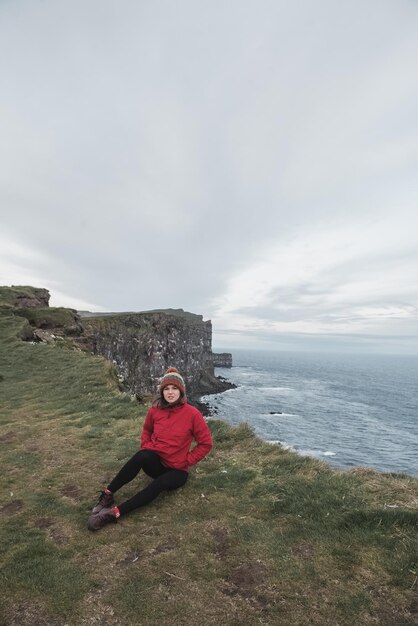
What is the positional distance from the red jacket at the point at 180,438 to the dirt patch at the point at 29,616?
3471mm

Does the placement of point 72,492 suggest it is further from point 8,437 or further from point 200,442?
point 8,437

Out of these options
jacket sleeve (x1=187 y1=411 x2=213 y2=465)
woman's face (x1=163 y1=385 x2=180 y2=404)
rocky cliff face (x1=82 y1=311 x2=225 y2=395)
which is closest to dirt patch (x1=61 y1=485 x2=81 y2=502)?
jacket sleeve (x1=187 y1=411 x2=213 y2=465)

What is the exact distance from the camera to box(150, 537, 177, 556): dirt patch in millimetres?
5938

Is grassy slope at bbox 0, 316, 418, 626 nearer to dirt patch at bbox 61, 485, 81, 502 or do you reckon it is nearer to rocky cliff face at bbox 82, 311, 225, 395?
dirt patch at bbox 61, 485, 81, 502

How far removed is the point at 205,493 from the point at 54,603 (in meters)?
3.61

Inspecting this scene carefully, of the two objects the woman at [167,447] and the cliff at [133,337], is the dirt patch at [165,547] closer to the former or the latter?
the woman at [167,447]

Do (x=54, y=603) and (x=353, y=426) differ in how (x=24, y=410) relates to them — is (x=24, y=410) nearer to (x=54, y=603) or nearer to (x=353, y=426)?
(x=54, y=603)

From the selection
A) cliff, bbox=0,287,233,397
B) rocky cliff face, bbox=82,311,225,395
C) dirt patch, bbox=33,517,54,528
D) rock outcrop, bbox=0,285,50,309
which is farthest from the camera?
rocky cliff face, bbox=82,311,225,395

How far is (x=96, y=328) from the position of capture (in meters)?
69.2

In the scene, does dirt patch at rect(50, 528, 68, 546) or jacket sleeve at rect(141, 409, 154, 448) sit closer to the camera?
dirt patch at rect(50, 528, 68, 546)

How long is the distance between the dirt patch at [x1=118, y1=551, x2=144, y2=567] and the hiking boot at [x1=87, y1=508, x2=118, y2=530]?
950 millimetres

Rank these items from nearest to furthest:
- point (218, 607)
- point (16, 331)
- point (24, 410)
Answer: point (218, 607), point (24, 410), point (16, 331)

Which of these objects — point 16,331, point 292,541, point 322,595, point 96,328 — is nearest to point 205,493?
point 292,541

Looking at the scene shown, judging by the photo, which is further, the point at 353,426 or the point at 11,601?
the point at 353,426
